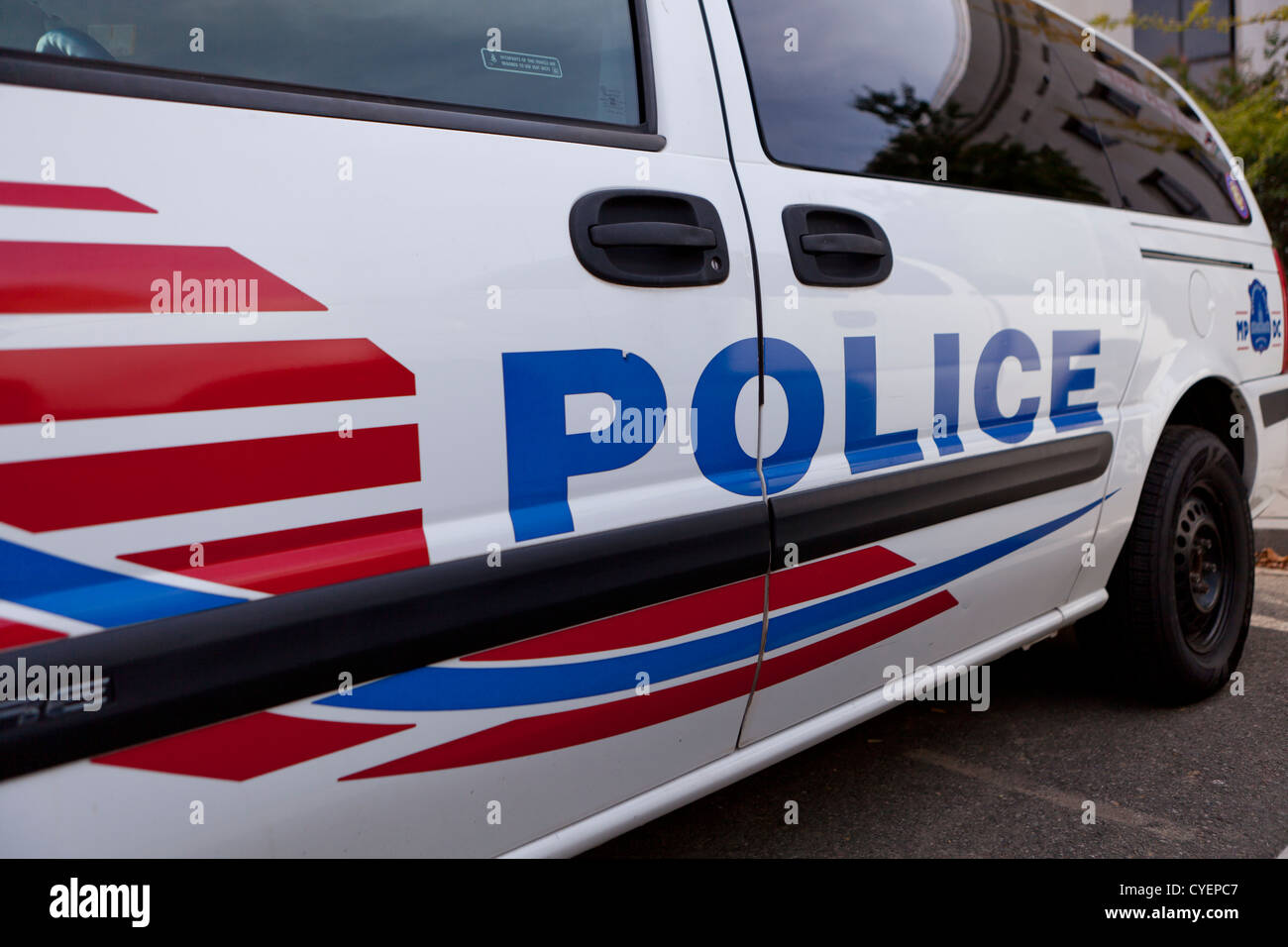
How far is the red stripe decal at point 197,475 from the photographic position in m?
0.95

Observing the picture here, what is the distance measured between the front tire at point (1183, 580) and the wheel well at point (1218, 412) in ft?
0.46

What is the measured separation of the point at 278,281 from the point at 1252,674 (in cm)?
302

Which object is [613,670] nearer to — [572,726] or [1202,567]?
[572,726]

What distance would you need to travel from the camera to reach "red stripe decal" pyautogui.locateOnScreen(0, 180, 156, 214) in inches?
37.4

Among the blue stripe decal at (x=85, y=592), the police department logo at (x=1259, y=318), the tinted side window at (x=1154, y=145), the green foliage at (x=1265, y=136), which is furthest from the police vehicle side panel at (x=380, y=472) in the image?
the green foliage at (x=1265, y=136)

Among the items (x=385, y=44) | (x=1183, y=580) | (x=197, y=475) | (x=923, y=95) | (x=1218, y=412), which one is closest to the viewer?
(x=197, y=475)

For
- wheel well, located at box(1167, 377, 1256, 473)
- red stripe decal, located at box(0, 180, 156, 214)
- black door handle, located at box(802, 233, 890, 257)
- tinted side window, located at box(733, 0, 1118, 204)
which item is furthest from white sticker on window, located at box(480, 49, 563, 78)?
wheel well, located at box(1167, 377, 1256, 473)

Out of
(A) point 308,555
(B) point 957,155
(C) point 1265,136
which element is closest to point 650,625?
(A) point 308,555

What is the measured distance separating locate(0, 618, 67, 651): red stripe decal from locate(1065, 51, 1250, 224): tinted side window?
101 inches

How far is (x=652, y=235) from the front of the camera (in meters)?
1.46

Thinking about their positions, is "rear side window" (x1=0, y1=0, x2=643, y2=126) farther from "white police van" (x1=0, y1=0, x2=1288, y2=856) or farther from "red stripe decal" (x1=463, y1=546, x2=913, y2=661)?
"red stripe decal" (x1=463, y1=546, x2=913, y2=661)

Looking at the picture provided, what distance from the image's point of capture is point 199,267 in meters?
1.05

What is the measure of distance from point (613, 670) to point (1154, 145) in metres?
2.38
